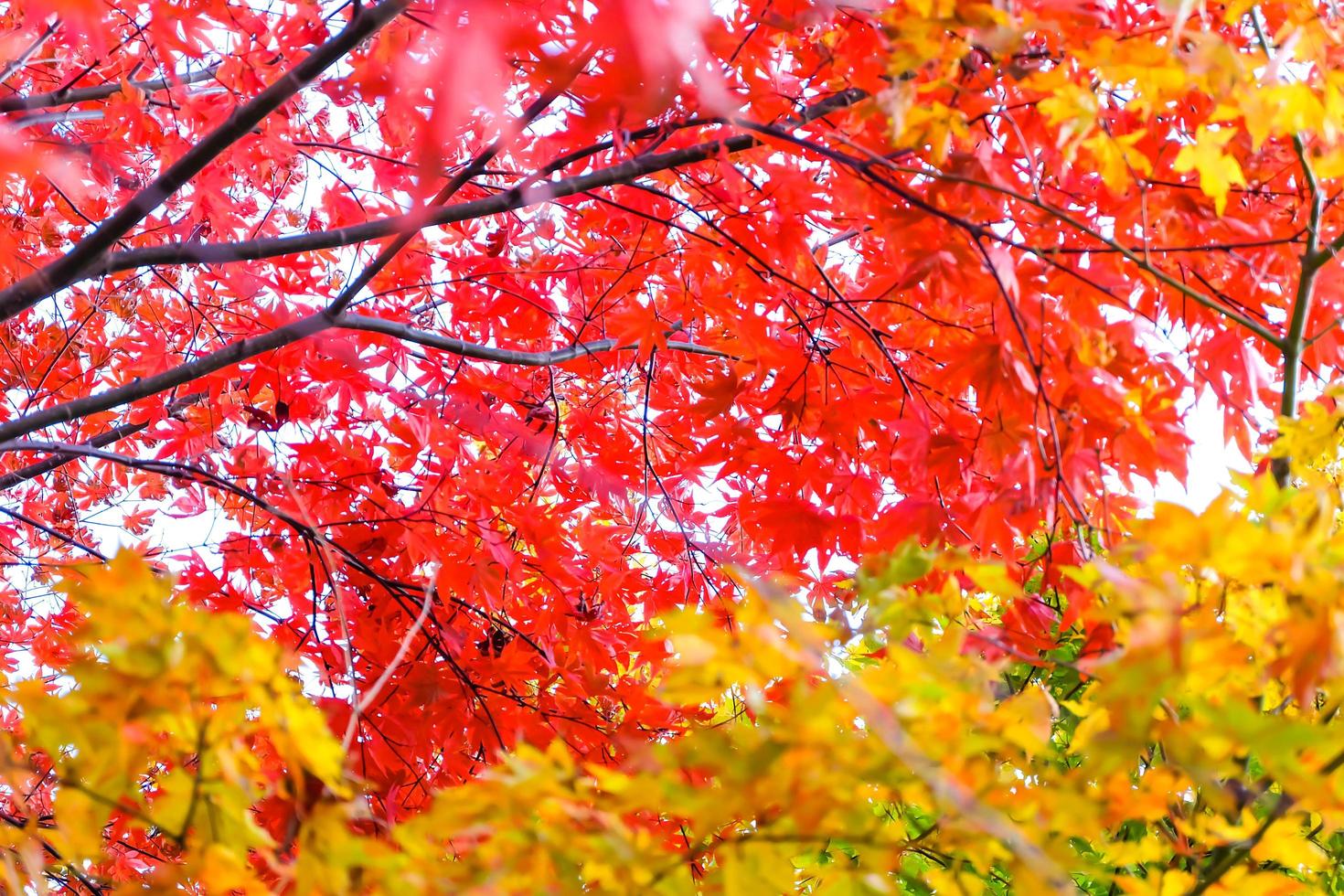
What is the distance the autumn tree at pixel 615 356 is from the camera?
990 mm

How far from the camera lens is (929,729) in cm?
89

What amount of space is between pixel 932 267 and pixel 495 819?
1288mm

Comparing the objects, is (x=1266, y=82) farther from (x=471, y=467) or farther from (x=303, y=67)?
(x=471, y=467)

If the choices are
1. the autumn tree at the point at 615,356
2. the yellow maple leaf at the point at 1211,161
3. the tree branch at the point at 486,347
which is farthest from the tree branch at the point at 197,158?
the yellow maple leaf at the point at 1211,161

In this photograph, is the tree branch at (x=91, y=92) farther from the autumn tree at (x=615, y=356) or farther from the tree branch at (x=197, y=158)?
the tree branch at (x=197, y=158)

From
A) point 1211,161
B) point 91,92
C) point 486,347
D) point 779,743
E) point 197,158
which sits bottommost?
point 779,743

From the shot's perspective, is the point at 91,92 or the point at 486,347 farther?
the point at 91,92

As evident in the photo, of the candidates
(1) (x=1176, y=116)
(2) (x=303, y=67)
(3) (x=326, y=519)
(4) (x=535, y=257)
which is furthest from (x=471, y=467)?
(1) (x=1176, y=116)

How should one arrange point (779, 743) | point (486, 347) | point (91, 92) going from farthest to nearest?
point (91, 92) < point (486, 347) < point (779, 743)

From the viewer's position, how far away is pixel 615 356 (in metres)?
3.45

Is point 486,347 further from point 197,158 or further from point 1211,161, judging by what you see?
point 1211,161

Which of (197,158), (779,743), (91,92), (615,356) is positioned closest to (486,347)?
(615,356)

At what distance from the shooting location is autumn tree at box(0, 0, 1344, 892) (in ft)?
3.25

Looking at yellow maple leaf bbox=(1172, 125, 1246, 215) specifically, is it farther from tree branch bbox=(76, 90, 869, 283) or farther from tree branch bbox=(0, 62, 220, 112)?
tree branch bbox=(0, 62, 220, 112)
